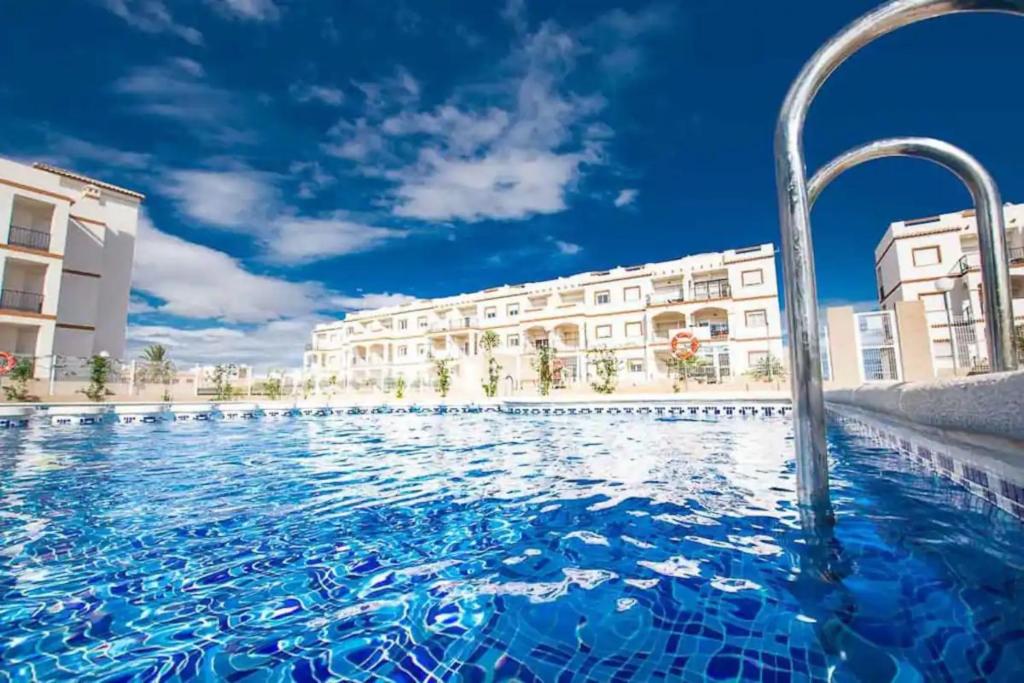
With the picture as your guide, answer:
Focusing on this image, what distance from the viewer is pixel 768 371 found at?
23625 mm

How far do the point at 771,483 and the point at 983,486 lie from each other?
1.71m

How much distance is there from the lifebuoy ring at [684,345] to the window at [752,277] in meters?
5.19

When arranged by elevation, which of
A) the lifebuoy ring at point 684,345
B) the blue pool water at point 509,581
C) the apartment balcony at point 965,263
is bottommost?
the blue pool water at point 509,581

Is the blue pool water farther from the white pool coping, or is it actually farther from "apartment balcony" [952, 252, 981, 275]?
"apartment balcony" [952, 252, 981, 275]

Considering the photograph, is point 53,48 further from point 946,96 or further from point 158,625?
point 946,96

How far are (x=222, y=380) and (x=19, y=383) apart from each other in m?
12.0

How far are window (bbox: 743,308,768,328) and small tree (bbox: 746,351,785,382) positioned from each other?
3.28 metres

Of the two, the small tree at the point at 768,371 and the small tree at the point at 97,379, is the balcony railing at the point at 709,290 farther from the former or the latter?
the small tree at the point at 97,379

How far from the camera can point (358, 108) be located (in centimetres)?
1911

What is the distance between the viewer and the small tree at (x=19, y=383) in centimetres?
1634

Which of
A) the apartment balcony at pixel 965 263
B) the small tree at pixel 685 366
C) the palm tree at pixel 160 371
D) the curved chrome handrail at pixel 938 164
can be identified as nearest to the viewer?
the curved chrome handrail at pixel 938 164

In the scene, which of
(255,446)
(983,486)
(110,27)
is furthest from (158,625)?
(110,27)

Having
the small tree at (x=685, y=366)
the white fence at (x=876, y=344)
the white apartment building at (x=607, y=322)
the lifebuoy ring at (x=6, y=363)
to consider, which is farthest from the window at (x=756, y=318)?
the lifebuoy ring at (x=6, y=363)

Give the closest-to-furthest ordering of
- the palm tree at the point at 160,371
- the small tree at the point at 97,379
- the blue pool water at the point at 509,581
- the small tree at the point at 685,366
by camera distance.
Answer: the blue pool water at the point at 509,581 < the small tree at the point at 97,379 < the palm tree at the point at 160,371 < the small tree at the point at 685,366
